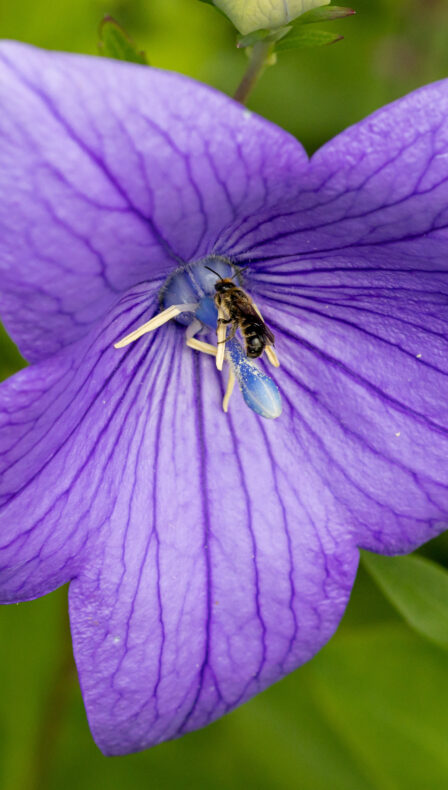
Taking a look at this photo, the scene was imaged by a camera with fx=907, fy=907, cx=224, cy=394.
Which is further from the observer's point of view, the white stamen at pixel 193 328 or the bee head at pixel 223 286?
the white stamen at pixel 193 328

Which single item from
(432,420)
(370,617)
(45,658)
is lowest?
(45,658)

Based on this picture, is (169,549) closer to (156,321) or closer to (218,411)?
(218,411)

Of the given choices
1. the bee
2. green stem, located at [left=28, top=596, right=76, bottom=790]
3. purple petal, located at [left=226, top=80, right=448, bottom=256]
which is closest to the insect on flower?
the bee

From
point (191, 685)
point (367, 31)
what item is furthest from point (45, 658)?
point (367, 31)

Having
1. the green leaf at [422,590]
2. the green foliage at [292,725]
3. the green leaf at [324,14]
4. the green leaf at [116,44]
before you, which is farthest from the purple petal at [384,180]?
the green foliage at [292,725]

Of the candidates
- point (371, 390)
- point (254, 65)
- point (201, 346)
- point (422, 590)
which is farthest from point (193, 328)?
point (422, 590)

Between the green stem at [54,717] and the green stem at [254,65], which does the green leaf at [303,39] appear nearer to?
the green stem at [254,65]

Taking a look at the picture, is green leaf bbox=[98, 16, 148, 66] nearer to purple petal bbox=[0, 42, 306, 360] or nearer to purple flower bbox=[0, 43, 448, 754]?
purple flower bbox=[0, 43, 448, 754]

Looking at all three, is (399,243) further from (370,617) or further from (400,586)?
(370,617)
